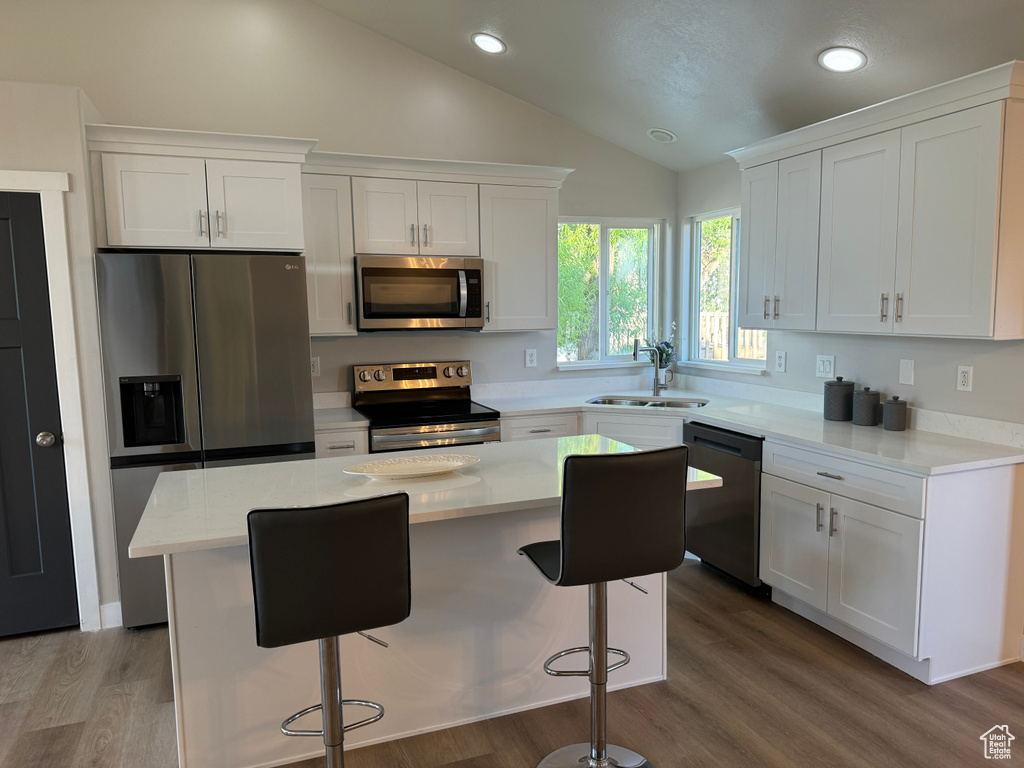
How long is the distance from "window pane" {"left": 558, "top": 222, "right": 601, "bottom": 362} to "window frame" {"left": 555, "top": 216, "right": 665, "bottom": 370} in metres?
0.03

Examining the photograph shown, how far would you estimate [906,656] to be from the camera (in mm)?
2676

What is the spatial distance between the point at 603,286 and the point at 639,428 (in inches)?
50.6

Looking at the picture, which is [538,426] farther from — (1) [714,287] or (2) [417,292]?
(1) [714,287]

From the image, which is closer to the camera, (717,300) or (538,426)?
(538,426)

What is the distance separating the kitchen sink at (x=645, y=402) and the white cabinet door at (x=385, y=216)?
151 cm

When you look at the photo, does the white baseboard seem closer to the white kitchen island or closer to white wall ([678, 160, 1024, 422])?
the white kitchen island

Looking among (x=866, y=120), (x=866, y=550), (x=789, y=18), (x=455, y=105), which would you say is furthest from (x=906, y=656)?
(x=455, y=105)

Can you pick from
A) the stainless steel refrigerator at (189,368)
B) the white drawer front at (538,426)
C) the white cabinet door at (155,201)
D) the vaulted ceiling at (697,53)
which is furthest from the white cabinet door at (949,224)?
the white cabinet door at (155,201)

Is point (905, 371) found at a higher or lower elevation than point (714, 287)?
lower

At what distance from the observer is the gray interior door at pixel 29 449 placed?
10.0 ft

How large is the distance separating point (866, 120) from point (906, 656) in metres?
2.24

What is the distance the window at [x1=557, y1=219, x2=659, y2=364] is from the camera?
4707 millimetres

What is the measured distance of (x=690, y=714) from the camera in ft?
8.03

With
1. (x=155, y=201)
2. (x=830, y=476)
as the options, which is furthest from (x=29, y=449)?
(x=830, y=476)
